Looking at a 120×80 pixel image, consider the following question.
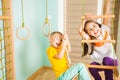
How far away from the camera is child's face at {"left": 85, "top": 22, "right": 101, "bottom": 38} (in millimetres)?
1792

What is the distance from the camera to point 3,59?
223 cm

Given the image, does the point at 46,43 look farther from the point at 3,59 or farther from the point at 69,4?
the point at 3,59

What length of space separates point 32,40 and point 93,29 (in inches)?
59.9

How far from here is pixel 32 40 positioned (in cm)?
310

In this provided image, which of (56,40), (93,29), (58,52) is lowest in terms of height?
(58,52)

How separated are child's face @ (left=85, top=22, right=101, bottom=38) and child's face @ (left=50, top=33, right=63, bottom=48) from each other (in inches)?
14.3

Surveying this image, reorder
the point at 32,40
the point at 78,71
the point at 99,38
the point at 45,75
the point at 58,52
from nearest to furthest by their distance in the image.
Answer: the point at 78,71 < the point at 99,38 < the point at 58,52 < the point at 32,40 < the point at 45,75

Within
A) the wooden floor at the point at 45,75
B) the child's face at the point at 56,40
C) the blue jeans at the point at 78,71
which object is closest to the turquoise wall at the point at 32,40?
the wooden floor at the point at 45,75

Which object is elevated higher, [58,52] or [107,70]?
[58,52]

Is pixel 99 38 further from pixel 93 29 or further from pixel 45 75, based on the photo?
pixel 45 75

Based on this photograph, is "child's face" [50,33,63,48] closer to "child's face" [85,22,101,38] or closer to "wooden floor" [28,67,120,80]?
"child's face" [85,22,101,38]

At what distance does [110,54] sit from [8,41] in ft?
3.74

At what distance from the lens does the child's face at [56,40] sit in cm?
204

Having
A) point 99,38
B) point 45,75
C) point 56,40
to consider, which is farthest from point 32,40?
point 99,38
